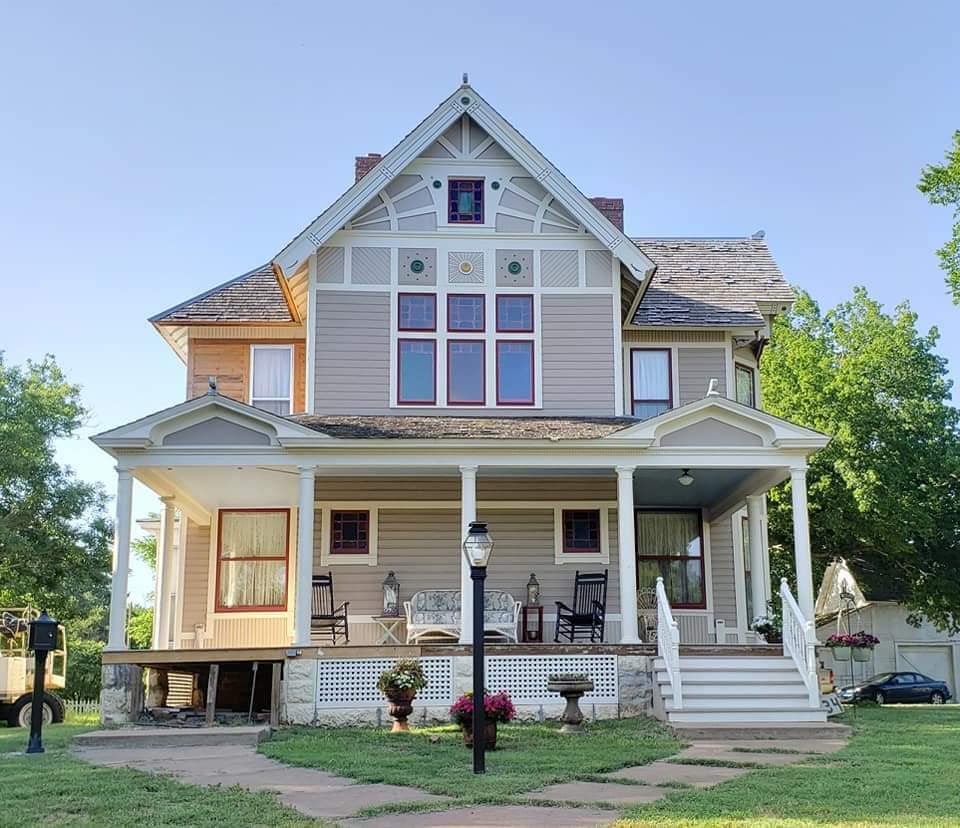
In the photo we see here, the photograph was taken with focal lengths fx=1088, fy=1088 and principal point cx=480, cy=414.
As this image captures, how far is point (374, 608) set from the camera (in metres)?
16.7

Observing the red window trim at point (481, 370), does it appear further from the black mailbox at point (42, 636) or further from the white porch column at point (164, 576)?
the black mailbox at point (42, 636)

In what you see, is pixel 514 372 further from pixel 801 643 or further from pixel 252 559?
pixel 801 643

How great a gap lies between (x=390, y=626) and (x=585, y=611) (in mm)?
2979

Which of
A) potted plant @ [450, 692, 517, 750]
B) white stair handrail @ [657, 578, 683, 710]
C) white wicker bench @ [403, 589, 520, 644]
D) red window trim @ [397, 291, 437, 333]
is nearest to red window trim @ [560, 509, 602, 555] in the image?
white wicker bench @ [403, 589, 520, 644]

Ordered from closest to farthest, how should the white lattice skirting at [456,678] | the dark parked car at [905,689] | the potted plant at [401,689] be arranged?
the potted plant at [401,689]
the white lattice skirting at [456,678]
the dark parked car at [905,689]

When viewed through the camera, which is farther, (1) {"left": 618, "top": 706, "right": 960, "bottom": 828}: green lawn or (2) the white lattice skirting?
(2) the white lattice skirting

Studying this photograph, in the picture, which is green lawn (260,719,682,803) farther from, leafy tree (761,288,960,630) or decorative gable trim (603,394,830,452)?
leafy tree (761,288,960,630)

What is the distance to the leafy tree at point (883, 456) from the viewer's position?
93.1 ft

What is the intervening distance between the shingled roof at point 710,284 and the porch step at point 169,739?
9.43m

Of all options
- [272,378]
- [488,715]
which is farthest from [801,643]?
[272,378]

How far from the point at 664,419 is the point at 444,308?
4235mm

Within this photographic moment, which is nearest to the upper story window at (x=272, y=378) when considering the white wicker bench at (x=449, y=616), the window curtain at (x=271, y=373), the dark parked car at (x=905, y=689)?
the window curtain at (x=271, y=373)

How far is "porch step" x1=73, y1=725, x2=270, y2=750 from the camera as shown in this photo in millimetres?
12188

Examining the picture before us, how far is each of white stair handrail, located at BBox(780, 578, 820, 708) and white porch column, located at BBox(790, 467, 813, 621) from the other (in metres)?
0.16
